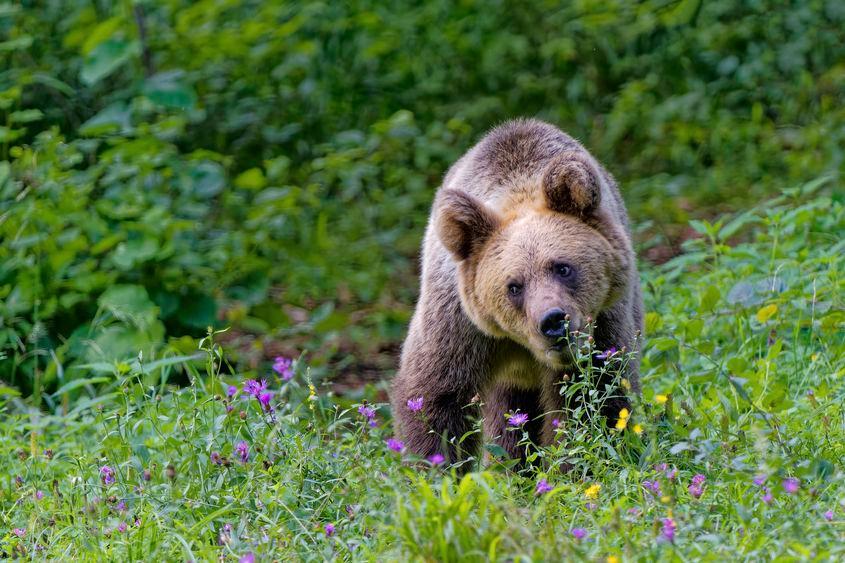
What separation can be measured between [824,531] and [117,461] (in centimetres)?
269

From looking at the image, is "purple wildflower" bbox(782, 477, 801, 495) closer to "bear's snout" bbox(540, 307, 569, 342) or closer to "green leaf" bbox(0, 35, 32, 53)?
"bear's snout" bbox(540, 307, 569, 342)

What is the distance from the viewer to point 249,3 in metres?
9.02

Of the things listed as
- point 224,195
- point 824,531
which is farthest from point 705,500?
point 224,195

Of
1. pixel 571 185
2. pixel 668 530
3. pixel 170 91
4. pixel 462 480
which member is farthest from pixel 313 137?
pixel 668 530

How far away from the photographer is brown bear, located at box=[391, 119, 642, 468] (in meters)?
4.85

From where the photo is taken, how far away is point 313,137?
9.93 meters

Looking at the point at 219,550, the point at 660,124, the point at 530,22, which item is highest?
the point at 219,550

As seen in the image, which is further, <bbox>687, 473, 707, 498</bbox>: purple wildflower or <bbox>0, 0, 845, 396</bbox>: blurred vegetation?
<bbox>0, 0, 845, 396</bbox>: blurred vegetation

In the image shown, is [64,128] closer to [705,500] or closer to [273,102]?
[273,102]

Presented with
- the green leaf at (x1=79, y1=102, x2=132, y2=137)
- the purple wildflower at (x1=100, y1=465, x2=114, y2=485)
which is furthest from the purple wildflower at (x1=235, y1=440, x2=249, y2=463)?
the green leaf at (x1=79, y1=102, x2=132, y2=137)

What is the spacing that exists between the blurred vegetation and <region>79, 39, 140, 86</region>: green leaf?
14 millimetres

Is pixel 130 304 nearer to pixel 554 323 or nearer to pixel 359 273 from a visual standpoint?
pixel 359 273

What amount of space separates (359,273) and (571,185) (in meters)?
4.01

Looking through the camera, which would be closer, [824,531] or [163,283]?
[824,531]
